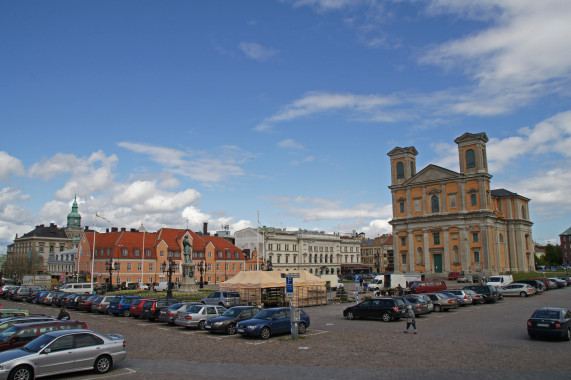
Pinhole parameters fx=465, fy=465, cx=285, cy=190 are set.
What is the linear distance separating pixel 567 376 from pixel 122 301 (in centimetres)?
2765

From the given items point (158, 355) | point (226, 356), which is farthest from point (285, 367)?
point (158, 355)

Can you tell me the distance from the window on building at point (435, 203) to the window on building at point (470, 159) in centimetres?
785

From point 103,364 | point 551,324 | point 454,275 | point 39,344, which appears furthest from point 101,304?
point 454,275

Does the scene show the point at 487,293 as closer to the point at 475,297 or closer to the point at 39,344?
the point at 475,297

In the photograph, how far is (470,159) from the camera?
266 feet

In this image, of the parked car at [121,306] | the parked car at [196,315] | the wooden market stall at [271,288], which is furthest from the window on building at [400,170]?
the parked car at [196,315]

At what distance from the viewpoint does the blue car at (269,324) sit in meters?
21.2

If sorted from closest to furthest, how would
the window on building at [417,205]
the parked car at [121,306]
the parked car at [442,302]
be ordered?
the parked car at [121,306]
the parked car at [442,302]
the window on building at [417,205]

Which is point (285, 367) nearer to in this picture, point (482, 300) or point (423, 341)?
point (423, 341)

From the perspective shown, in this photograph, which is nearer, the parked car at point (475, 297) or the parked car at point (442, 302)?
the parked car at point (442, 302)

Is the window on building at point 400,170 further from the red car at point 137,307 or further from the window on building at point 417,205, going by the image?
the red car at point 137,307

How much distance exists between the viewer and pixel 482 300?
39.2 meters

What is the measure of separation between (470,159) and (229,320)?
68675 mm

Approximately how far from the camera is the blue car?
21203mm
